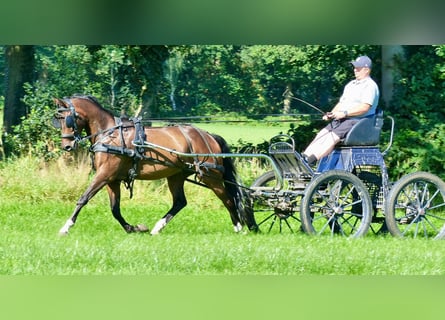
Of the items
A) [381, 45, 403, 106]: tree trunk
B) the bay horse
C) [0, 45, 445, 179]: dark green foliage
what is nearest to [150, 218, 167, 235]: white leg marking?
the bay horse

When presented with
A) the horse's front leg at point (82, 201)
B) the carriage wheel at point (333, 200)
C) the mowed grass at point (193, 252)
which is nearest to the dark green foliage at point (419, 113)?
the mowed grass at point (193, 252)

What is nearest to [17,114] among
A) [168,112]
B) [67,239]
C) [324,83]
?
[168,112]

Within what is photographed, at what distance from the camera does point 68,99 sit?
11.9 m

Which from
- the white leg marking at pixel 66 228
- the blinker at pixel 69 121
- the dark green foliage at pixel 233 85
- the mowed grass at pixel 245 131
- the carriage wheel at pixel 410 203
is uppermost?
the dark green foliage at pixel 233 85

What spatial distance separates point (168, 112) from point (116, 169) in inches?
336

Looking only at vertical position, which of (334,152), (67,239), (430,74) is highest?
(430,74)

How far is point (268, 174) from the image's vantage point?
12391 millimetres

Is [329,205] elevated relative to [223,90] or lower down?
lower down

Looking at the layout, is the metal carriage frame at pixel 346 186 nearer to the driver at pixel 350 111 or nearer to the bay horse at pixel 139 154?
the driver at pixel 350 111

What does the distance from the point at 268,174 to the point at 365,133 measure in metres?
1.52

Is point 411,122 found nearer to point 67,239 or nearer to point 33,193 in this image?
point 33,193

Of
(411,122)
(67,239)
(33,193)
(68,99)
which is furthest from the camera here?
(411,122)

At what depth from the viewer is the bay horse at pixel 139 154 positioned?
11.9 m

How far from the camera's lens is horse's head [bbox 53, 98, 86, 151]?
11.8 meters
